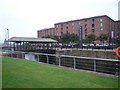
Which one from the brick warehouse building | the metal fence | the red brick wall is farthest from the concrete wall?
the red brick wall

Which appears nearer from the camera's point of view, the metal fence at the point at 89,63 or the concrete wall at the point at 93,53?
the metal fence at the point at 89,63

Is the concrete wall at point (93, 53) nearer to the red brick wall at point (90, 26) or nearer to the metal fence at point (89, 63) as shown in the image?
the metal fence at point (89, 63)

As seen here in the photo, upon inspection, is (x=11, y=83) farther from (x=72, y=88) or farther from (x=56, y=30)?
(x=56, y=30)

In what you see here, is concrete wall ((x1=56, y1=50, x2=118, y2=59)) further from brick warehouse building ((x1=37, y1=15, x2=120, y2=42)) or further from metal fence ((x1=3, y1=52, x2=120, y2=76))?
brick warehouse building ((x1=37, y1=15, x2=120, y2=42))

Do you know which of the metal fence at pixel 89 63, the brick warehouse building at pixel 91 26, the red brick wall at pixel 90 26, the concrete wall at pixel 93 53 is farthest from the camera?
the brick warehouse building at pixel 91 26

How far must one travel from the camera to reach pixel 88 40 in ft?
153

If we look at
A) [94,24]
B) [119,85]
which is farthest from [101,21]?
[119,85]

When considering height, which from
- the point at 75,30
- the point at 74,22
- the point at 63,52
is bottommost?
the point at 63,52

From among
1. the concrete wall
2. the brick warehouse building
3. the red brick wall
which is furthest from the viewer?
the brick warehouse building

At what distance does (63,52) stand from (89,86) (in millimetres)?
22299

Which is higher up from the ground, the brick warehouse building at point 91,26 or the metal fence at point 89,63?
the brick warehouse building at point 91,26

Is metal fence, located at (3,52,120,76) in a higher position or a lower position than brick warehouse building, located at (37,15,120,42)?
lower

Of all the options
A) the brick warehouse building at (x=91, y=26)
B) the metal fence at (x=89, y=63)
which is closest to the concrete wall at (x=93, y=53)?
the metal fence at (x=89, y=63)

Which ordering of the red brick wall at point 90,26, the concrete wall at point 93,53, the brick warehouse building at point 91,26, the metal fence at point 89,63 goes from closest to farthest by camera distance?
the metal fence at point 89,63 → the concrete wall at point 93,53 → the red brick wall at point 90,26 → the brick warehouse building at point 91,26
